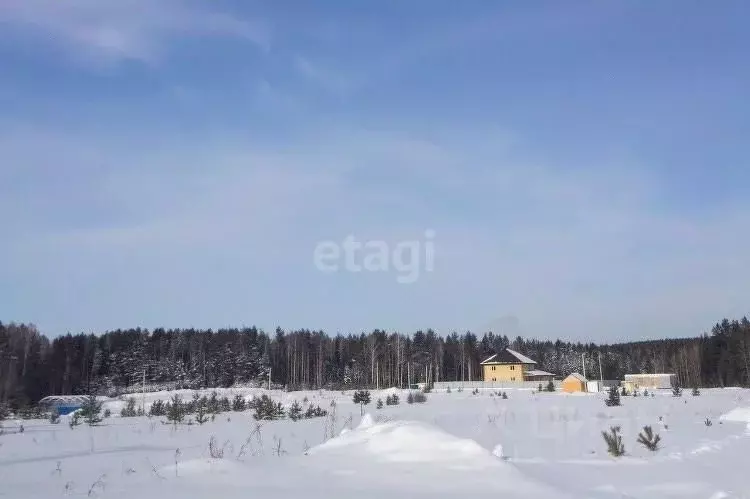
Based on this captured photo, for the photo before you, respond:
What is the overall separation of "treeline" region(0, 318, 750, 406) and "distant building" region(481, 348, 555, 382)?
8.05 m

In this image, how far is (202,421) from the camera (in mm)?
15086

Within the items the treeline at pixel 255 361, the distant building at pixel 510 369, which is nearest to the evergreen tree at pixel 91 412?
the treeline at pixel 255 361

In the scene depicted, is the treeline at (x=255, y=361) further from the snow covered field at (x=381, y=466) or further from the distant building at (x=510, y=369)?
the snow covered field at (x=381, y=466)

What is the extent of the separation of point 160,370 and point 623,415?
215 feet

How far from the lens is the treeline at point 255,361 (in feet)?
210

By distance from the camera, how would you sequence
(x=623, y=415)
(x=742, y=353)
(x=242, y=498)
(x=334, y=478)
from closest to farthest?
(x=242, y=498) → (x=334, y=478) → (x=623, y=415) → (x=742, y=353)

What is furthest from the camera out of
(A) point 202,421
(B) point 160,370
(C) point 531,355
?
(C) point 531,355

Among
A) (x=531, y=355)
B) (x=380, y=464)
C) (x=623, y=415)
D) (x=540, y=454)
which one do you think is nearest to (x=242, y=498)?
(x=380, y=464)

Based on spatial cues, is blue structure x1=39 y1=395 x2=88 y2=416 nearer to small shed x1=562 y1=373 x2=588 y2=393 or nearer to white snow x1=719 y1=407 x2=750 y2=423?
white snow x1=719 y1=407 x2=750 y2=423

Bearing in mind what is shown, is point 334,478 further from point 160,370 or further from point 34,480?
point 160,370

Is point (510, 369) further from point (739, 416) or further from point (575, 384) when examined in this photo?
point (739, 416)

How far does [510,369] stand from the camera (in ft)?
196

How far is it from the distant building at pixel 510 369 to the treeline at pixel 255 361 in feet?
26.4

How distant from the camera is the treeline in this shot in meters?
64.0
